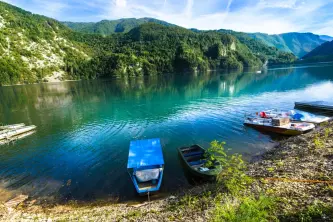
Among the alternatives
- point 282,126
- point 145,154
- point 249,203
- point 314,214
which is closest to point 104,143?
point 145,154

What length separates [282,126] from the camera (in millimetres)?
28203

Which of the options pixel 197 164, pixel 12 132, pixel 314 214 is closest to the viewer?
pixel 314 214

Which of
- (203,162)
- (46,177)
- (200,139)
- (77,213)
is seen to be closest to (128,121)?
(200,139)

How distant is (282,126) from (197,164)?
18146 millimetres

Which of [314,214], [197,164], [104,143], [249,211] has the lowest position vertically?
[104,143]

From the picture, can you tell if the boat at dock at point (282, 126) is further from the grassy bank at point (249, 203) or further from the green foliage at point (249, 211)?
the green foliage at point (249, 211)

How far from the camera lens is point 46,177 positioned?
19.9 m

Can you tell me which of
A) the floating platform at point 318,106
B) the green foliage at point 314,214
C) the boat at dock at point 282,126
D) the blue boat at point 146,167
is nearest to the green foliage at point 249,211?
the green foliage at point 314,214

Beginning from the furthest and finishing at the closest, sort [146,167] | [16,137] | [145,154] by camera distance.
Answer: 1. [16,137]
2. [145,154]
3. [146,167]

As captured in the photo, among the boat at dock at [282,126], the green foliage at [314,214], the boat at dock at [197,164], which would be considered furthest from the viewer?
the boat at dock at [282,126]

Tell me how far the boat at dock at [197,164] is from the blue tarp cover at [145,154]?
2800 mm

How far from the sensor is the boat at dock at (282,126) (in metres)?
27.1

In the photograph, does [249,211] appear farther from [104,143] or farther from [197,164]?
[104,143]

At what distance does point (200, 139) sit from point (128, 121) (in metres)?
17.3
